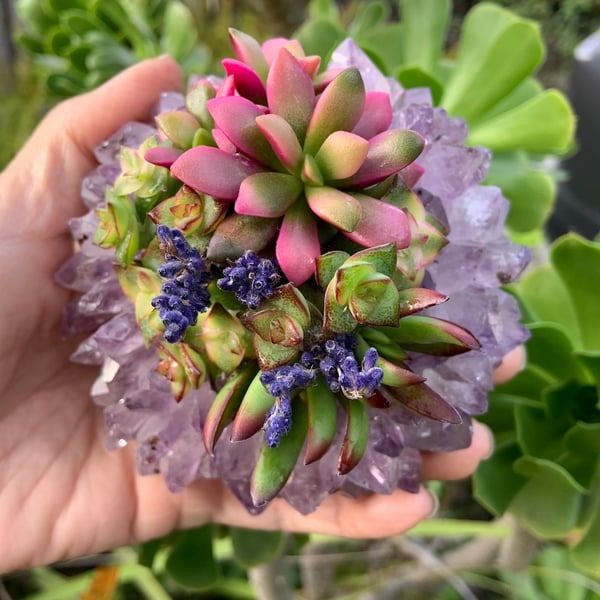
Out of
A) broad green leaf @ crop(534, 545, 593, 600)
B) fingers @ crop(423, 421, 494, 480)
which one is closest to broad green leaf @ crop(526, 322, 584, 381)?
fingers @ crop(423, 421, 494, 480)

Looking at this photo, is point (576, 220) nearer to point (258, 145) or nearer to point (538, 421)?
point (538, 421)

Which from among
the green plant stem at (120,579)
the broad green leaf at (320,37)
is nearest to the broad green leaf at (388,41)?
the broad green leaf at (320,37)

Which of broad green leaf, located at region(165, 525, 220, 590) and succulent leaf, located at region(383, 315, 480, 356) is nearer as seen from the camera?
succulent leaf, located at region(383, 315, 480, 356)

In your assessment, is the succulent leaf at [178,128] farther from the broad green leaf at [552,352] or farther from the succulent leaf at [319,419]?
the broad green leaf at [552,352]

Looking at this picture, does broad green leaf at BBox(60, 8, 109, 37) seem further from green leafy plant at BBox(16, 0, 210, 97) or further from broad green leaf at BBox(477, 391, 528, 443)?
broad green leaf at BBox(477, 391, 528, 443)

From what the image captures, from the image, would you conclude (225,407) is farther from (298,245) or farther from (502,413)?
(502,413)

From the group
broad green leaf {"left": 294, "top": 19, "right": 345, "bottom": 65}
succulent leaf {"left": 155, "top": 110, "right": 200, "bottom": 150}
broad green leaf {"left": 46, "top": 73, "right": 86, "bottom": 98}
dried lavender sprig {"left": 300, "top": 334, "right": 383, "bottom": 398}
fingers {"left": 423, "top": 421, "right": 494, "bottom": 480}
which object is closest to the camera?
dried lavender sprig {"left": 300, "top": 334, "right": 383, "bottom": 398}

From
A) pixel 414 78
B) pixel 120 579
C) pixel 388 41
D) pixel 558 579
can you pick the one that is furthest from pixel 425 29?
pixel 120 579
